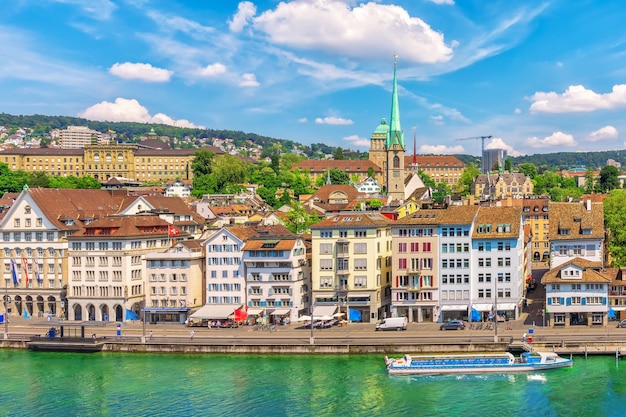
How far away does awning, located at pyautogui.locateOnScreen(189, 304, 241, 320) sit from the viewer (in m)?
81.9

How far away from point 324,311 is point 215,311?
37.3 ft

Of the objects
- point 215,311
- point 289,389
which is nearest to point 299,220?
point 215,311

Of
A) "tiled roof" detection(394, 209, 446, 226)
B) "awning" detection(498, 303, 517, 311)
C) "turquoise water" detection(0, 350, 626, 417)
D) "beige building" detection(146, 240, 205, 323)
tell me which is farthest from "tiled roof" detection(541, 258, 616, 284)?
"beige building" detection(146, 240, 205, 323)

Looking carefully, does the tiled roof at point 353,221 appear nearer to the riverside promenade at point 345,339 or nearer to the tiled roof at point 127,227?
the riverside promenade at point 345,339

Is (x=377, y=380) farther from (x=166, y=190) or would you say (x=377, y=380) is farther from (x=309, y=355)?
(x=166, y=190)

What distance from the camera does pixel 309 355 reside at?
70875 millimetres

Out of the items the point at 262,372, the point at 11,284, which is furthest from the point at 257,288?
the point at 11,284

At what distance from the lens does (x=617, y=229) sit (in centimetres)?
9131

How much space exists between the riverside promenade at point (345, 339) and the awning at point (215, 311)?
139cm

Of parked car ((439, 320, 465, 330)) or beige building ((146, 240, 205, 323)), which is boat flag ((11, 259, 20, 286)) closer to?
beige building ((146, 240, 205, 323))

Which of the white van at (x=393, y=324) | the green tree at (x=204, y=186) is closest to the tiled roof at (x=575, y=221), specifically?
the white van at (x=393, y=324)

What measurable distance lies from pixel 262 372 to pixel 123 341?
17050 millimetres

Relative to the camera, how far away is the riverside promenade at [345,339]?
68.4 m

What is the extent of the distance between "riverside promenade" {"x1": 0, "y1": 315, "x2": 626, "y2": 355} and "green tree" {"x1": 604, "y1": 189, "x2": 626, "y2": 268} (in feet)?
54.5
